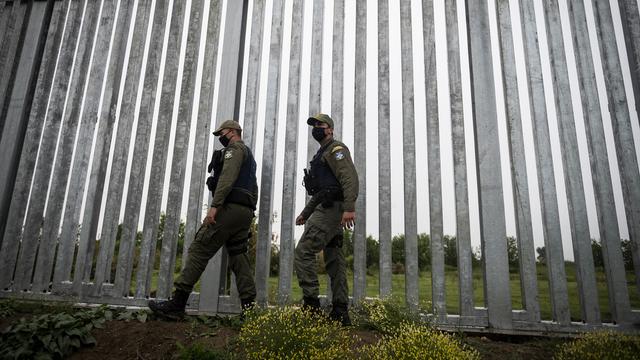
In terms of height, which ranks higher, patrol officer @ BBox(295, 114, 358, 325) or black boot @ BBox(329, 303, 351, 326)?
patrol officer @ BBox(295, 114, 358, 325)

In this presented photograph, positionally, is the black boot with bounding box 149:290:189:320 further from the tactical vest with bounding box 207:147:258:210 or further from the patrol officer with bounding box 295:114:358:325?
the patrol officer with bounding box 295:114:358:325

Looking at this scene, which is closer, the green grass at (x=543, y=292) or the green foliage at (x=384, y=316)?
the green foliage at (x=384, y=316)

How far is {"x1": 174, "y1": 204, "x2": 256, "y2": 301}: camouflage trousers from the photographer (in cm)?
396

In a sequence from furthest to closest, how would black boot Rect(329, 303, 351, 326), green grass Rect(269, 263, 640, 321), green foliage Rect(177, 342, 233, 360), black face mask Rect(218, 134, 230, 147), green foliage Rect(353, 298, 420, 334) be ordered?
black face mask Rect(218, 134, 230, 147), green grass Rect(269, 263, 640, 321), black boot Rect(329, 303, 351, 326), green foliage Rect(353, 298, 420, 334), green foliage Rect(177, 342, 233, 360)

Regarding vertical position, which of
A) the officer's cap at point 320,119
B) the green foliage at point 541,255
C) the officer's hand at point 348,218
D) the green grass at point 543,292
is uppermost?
the officer's cap at point 320,119

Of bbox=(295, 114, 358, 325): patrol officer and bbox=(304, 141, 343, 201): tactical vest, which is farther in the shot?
bbox=(304, 141, 343, 201): tactical vest

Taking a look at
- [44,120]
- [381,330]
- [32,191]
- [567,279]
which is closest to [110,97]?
[44,120]

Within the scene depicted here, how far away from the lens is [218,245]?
408cm

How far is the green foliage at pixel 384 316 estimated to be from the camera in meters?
3.57

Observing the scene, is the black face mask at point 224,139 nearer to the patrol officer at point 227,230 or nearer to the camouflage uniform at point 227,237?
the patrol officer at point 227,230

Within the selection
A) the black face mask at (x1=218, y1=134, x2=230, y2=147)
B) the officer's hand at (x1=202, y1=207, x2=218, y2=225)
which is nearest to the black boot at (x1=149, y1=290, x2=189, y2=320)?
the officer's hand at (x1=202, y1=207, x2=218, y2=225)

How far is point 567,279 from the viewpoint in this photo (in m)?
4.20

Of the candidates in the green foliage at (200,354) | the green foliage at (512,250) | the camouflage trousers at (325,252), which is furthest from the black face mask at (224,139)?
the green foliage at (512,250)

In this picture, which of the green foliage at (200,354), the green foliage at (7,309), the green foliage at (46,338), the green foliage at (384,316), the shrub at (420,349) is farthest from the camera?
the green foliage at (7,309)
